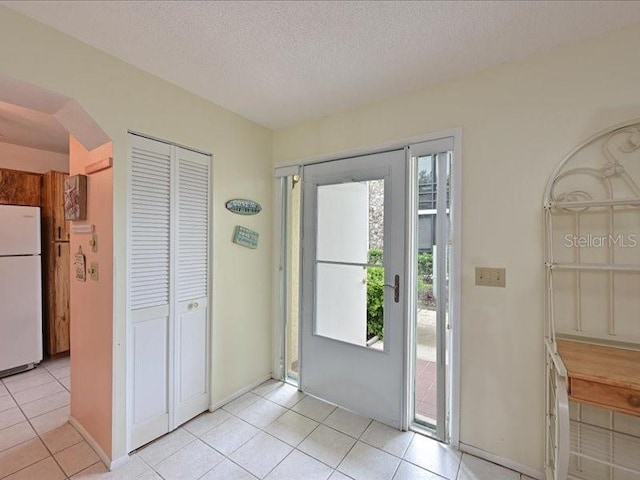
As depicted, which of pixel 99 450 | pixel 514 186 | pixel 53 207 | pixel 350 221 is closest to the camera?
pixel 514 186

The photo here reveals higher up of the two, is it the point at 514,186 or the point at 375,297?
the point at 514,186

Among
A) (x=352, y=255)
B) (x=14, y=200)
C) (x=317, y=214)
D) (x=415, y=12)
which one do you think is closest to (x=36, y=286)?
(x=14, y=200)

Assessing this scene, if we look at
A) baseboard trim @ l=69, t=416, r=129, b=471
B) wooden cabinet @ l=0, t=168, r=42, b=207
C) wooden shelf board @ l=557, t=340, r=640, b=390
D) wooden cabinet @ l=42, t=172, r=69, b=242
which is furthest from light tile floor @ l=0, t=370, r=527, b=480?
wooden cabinet @ l=0, t=168, r=42, b=207

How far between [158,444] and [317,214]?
1.94 metres

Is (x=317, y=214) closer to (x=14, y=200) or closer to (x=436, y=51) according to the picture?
(x=436, y=51)

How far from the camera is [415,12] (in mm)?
1302

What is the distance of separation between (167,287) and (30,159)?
2876 mm

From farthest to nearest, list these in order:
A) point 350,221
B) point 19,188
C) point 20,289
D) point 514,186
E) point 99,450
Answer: point 19,188, point 20,289, point 350,221, point 99,450, point 514,186

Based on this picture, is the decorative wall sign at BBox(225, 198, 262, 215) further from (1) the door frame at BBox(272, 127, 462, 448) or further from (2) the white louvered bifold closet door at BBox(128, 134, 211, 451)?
(1) the door frame at BBox(272, 127, 462, 448)

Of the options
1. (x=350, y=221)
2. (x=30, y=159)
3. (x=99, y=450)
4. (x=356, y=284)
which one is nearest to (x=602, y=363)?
(x=356, y=284)

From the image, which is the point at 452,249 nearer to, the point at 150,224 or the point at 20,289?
the point at 150,224

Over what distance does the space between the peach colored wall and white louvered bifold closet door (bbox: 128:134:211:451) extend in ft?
0.38

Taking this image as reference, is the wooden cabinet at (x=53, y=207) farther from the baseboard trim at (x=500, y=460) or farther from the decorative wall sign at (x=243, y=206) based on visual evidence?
the baseboard trim at (x=500, y=460)

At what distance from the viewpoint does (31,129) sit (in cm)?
268
